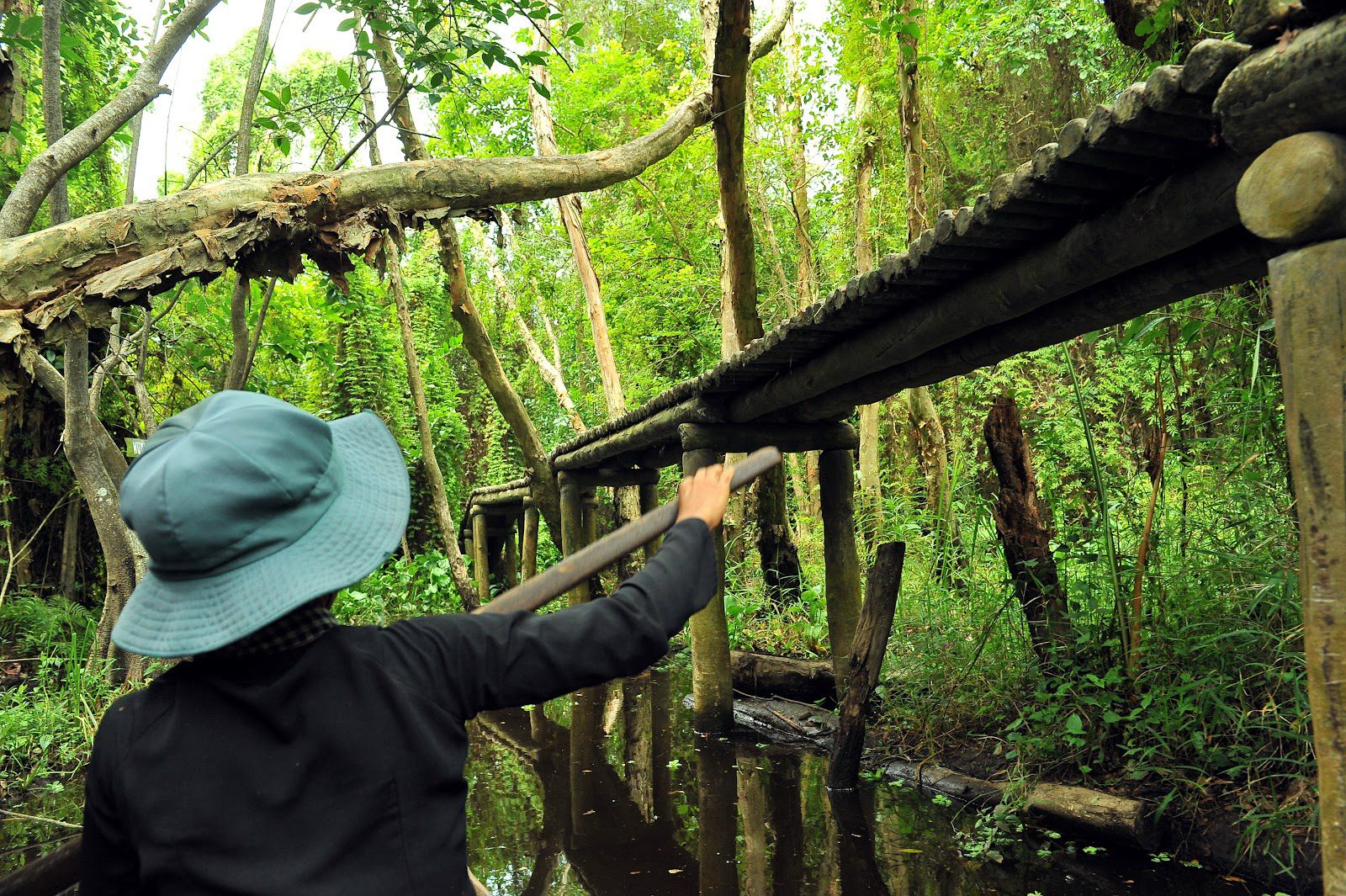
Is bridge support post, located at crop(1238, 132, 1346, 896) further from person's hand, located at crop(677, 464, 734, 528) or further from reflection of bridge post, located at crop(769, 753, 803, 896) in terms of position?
reflection of bridge post, located at crop(769, 753, 803, 896)

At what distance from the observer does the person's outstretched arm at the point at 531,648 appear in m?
1.51

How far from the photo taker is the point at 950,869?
4.45 meters

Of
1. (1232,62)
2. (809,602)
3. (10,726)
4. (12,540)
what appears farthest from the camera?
(12,540)

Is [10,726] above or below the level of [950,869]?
above

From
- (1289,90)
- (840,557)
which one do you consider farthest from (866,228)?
(1289,90)

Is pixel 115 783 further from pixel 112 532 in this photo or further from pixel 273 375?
pixel 273 375

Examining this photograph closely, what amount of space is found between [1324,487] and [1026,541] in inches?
113

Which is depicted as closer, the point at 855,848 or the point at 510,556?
the point at 855,848

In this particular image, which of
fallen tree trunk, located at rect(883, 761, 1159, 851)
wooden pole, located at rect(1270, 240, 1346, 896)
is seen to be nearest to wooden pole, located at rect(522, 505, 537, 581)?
fallen tree trunk, located at rect(883, 761, 1159, 851)

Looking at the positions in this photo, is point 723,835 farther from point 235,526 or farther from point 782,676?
point 235,526

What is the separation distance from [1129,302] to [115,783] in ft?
12.4

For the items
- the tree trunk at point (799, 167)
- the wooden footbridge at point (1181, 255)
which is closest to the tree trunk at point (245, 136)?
the wooden footbridge at point (1181, 255)

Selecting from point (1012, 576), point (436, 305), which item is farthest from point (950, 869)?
point (436, 305)

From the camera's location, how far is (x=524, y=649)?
5.05 feet
